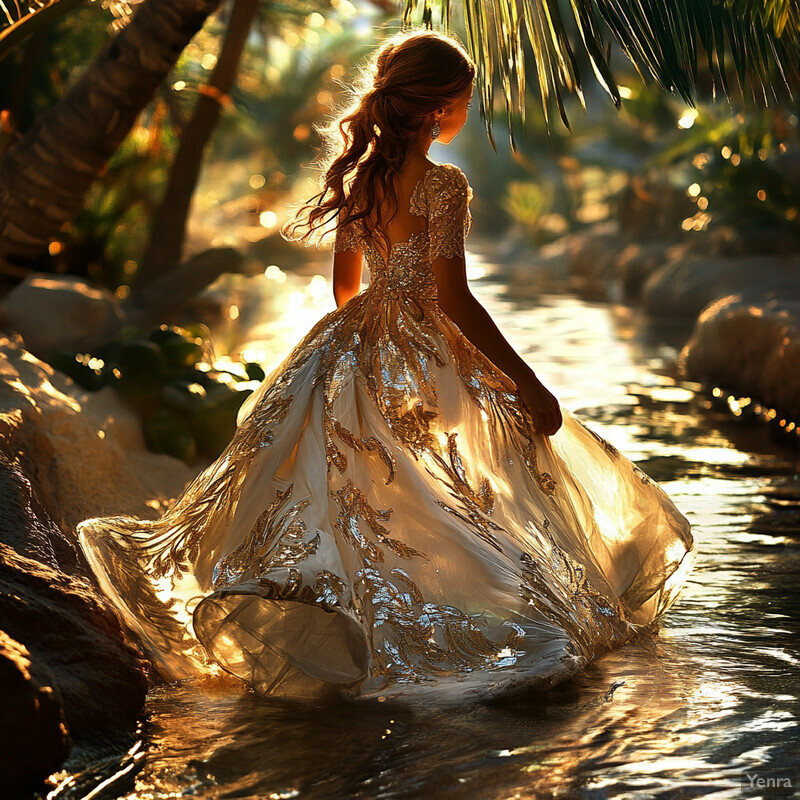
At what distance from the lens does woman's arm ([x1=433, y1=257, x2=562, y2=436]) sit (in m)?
2.96

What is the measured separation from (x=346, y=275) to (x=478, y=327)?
502 mm

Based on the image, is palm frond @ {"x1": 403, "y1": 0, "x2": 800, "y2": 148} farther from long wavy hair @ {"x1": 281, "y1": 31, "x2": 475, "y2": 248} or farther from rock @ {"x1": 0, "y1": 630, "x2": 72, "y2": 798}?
rock @ {"x1": 0, "y1": 630, "x2": 72, "y2": 798}

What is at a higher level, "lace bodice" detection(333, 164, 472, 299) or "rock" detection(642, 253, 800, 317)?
"lace bodice" detection(333, 164, 472, 299)

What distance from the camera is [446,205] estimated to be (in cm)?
290

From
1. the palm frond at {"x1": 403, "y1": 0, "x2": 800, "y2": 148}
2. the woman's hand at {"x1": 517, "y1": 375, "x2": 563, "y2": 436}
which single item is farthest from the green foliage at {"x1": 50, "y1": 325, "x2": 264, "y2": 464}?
the woman's hand at {"x1": 517, "y1": 375, "x2": 563, "y2": 436}

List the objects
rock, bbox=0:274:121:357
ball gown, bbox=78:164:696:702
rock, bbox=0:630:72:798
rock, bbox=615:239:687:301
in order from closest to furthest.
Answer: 1. rock, bbox=0:630:72:798
2. ball gown, bbox=78:164:696:702
3. rock, bbox=0:274:121:357
4. rock, bbox=615:239:687:301

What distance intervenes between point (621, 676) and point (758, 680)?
1.21ft

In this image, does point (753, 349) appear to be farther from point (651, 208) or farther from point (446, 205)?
point (651, 208)

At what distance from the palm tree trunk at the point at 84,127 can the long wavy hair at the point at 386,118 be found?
207cm

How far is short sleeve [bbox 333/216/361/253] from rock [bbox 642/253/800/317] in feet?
29.1

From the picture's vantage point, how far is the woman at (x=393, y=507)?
2625 mm

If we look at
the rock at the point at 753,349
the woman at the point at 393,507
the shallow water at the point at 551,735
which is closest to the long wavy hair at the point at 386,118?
the woman at the point at 393,507

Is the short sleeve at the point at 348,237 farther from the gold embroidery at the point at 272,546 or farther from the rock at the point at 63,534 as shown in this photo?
Result: the rock at the point at 63,534

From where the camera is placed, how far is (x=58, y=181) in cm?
491
